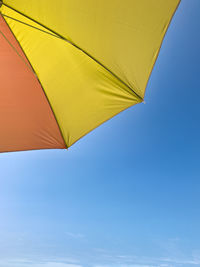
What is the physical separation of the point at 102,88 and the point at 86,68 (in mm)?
335

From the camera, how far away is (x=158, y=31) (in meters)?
2.74

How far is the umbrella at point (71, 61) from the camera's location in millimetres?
2424

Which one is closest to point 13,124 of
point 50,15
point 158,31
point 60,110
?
point 60,110

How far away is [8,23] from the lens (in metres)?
2.48

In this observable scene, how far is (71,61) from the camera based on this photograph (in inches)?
106

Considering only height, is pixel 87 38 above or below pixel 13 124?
above

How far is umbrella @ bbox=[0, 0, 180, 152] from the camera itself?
2.42 m

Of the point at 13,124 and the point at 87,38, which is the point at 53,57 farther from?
the point at 13,124

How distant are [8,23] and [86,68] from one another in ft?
3.02

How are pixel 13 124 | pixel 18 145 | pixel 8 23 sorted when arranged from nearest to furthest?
1. pixel 8 23
2. pixel 13 124
3. pixel 18 145

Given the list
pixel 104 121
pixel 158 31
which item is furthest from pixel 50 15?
pixel 104 121

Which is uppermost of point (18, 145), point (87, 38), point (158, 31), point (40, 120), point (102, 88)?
point (158, 31)

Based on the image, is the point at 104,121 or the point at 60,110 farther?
the point at 104,121

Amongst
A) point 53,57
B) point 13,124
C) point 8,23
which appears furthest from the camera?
point 13,124
